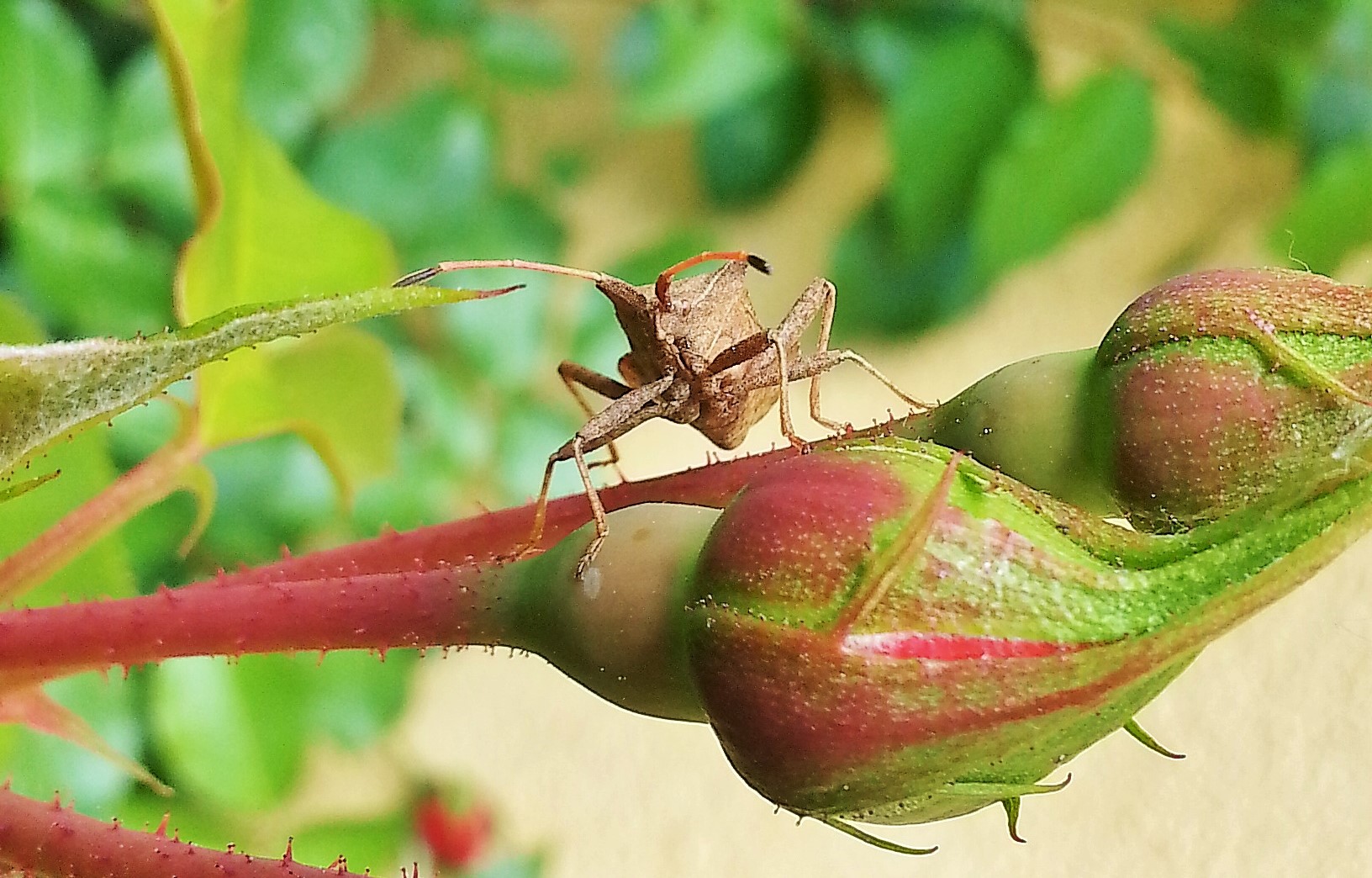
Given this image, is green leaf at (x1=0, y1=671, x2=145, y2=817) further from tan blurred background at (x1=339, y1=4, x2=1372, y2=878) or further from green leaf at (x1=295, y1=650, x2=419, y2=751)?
tan blurred background at (x1=339, y1=4, x2=1372, y2=878)

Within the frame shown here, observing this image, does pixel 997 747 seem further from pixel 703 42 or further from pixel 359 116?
pixel 359 116

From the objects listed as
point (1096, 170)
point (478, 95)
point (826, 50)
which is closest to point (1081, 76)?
point (1096, 170)

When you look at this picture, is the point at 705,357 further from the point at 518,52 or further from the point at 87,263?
the point at 518,52

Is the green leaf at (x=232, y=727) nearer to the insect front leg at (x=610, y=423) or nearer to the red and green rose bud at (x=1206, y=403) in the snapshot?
the insect front leg at (x=610, y=423)

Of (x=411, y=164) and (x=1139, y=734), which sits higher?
(x=1139, y=734)

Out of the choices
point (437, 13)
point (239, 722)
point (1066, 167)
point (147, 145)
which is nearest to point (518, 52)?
point (437, 13)

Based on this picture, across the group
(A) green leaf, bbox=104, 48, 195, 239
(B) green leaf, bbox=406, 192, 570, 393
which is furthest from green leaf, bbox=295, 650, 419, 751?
(A) green leaf, bbox=104, 48, 195, 239
